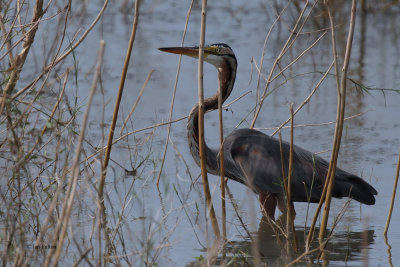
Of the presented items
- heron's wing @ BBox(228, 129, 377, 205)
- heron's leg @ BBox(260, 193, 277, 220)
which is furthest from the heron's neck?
heron's leg @ BBox(260, 193, 277, 220)

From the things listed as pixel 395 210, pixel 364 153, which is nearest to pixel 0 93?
pixel 395 210

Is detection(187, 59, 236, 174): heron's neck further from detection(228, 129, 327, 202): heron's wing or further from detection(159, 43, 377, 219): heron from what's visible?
detection(228, 129, 327, 202): heron's wing

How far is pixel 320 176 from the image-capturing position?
511cm

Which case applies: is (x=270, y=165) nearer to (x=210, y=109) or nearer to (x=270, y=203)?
(x=270, y=203)

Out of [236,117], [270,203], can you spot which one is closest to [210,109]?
[270,203]

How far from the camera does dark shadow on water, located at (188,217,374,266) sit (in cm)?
421

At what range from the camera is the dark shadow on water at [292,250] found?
4.21 m

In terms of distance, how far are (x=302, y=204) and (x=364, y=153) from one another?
1047 millimetres

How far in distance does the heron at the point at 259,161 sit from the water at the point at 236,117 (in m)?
0.17

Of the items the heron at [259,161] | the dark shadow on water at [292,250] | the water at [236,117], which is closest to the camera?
the dark shadow on water at [292,250]

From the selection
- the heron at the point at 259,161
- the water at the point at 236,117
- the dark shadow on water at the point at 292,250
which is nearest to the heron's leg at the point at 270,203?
the heron at the point at 259,161

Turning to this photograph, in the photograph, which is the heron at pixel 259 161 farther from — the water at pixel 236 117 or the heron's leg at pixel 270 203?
the water at pixel 236 117

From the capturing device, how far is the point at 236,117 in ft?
23.7

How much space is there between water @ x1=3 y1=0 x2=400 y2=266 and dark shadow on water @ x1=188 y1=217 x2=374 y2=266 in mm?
11
